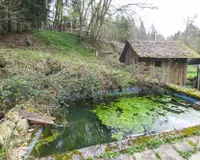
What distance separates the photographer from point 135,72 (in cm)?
825

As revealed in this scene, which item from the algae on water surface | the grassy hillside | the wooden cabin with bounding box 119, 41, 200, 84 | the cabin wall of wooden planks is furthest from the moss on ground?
the cabin wall of wooden planks

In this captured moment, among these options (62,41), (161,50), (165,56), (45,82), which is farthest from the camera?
(62,41)

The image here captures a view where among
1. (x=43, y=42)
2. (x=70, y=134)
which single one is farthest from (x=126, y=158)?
(x=43, y=42)

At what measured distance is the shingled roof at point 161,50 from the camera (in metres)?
9.82

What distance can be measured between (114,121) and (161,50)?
821cm

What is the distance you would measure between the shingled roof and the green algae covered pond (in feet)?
14.7

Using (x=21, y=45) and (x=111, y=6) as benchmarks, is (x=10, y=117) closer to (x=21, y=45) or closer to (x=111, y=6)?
A: (x=21, y=45)

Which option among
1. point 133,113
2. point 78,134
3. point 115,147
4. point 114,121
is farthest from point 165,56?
point 115,147

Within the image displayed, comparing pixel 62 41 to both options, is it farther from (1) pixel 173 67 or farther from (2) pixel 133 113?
(2) pixel 133 113

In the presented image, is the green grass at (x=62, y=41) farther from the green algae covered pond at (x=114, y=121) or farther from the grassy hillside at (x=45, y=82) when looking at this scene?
the green algae covered pond at (x=114, y=121)

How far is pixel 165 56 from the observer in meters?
9.77

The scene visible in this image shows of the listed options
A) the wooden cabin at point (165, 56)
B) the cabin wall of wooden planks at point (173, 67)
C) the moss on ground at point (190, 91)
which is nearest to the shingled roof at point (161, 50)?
the wooden cabin at point (165, 56)

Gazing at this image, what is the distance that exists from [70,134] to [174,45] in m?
11.1

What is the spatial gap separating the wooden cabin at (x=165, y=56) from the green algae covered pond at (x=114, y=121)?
4.43 metres
